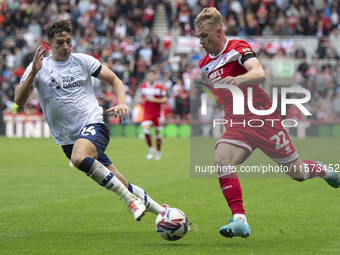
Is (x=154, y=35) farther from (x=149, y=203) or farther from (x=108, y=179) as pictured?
(x=108, y=179)

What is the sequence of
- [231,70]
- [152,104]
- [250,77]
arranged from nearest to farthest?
[250,77]
[231,70]
[152,104]

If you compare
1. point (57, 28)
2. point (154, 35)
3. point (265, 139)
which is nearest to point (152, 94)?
point (57, 28)

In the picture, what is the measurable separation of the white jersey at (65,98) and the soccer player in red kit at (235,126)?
4.61 feet

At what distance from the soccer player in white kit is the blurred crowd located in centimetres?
2036

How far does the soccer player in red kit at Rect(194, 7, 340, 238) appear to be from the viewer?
23.0 ft

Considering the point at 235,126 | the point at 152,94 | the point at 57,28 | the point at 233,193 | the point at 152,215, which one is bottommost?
the point at 152,215

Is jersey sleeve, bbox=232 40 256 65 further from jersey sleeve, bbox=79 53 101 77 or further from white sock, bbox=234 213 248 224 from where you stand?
jersey sleeve, bbox=79 53 101 77

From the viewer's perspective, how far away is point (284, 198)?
10789 millimetres

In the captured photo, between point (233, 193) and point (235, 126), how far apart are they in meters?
0.74

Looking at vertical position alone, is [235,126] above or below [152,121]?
above

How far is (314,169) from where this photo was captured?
807 centimetres

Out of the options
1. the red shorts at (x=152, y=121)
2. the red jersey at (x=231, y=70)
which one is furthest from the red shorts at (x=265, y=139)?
the red shorts at (x=152, y=121)

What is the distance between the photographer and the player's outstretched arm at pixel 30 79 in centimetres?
716

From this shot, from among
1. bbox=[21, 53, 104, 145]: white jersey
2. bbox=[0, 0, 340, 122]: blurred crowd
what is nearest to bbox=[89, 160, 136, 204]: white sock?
bbox=[21, 53, 104, 145]: white jersey
